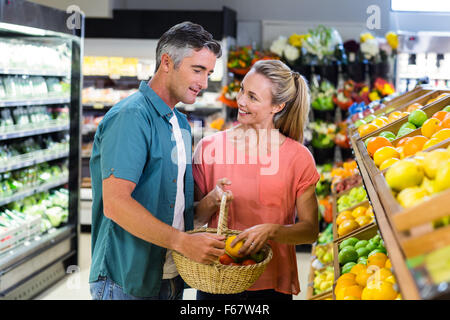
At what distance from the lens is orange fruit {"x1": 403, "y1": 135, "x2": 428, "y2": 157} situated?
5.44 ft

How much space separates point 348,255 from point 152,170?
1.13m

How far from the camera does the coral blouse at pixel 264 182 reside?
2.03 m

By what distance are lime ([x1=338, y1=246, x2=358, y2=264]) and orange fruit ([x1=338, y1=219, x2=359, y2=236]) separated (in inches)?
18.2

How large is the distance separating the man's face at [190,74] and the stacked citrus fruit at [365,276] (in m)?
0.84

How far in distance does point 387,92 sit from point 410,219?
4.93 metres

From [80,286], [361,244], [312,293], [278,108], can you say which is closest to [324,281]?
[312,293]

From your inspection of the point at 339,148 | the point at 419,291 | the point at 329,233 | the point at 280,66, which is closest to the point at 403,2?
the point at 280,66

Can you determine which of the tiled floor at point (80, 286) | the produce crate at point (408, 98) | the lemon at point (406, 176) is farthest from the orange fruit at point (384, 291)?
the tiled floor at point (80, 286)

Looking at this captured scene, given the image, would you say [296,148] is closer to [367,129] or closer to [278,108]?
[278,108]

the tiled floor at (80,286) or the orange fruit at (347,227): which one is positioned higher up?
the orange fruit at (347,227)

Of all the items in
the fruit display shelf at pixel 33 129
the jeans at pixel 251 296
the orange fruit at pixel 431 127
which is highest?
the orange fruit at pixel 431 127

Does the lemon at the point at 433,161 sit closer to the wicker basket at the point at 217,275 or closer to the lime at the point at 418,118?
the wicker basket at the point at 217,275

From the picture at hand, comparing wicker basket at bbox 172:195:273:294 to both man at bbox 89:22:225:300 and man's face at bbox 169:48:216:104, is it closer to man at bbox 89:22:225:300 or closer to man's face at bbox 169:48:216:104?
man at bbox 89:22:225:300
